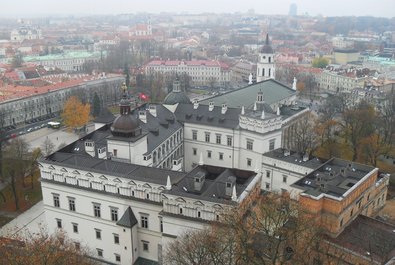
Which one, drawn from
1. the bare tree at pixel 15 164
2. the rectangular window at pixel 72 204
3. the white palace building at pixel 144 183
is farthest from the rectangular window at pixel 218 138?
the bare tree at pixel 15 164

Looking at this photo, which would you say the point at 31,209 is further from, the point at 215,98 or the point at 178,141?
the point at 215,98

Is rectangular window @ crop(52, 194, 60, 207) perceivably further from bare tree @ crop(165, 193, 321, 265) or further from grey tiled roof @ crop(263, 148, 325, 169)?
grey tiled roof @ crop(263, 148, 325, 169)

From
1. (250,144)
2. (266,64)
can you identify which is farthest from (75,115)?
(250,144)

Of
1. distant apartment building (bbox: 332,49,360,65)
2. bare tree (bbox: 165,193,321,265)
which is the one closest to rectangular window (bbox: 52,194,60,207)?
bare tree (bbox: 165,193,321,265)

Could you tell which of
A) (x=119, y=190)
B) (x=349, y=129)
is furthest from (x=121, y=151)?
(x=349, y=129)

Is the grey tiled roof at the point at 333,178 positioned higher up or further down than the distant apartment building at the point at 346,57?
higher up

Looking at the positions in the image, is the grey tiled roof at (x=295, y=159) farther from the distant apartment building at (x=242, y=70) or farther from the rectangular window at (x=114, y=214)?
the distant apartment building at (x=242, y=70)
